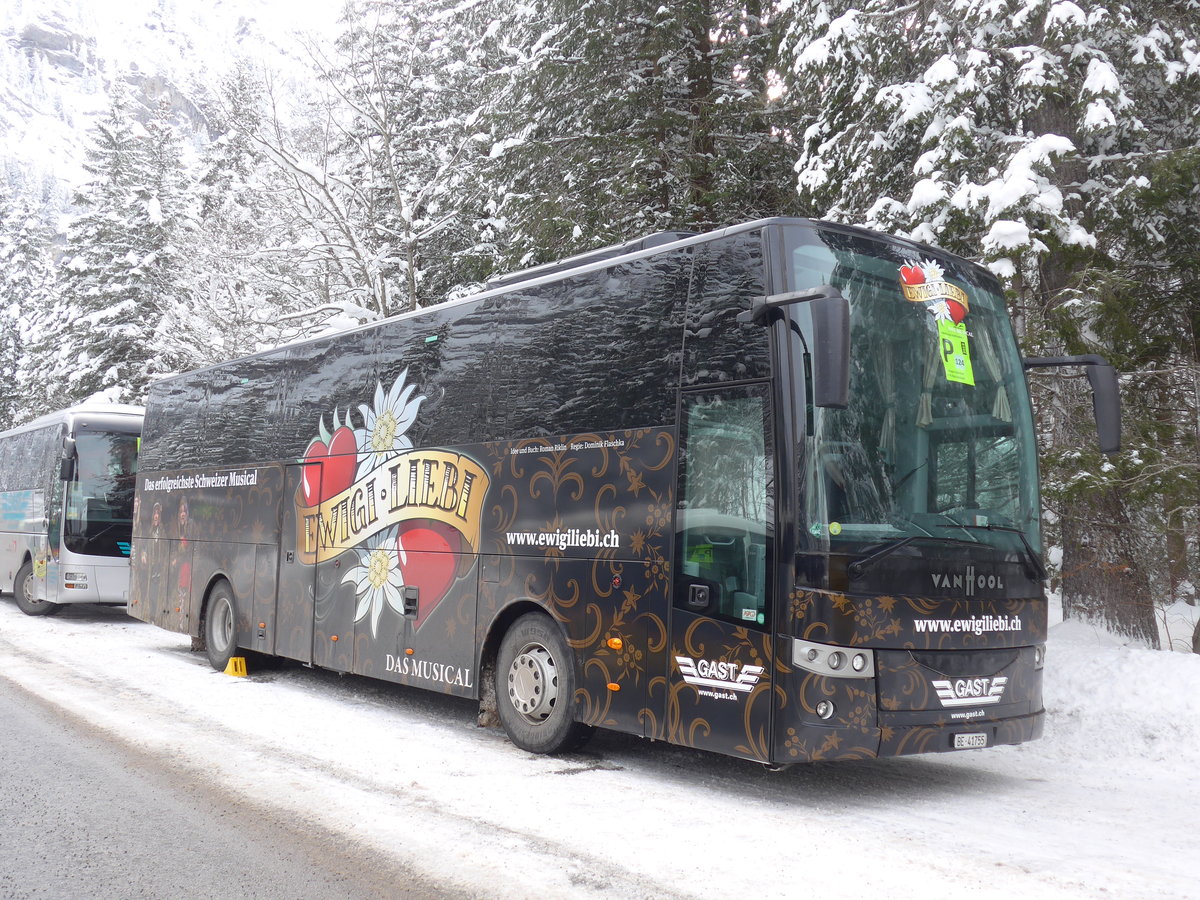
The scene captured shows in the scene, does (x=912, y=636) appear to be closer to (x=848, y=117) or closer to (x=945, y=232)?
(x=945, y=232)

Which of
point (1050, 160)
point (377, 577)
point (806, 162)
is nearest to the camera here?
point (377, 577)

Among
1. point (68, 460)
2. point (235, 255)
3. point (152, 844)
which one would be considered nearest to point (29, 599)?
point (68, 460)

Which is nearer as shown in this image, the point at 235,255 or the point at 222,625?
the point at 222,625

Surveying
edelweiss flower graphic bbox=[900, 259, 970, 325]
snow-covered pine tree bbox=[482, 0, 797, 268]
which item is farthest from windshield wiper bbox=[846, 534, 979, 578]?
snow-covered pine tree bbox=[482, 0, 797, 268]

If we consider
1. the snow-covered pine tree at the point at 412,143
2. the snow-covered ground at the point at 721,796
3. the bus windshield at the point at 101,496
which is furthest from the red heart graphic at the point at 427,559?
the snow-covered pine tree at the point at 412,143

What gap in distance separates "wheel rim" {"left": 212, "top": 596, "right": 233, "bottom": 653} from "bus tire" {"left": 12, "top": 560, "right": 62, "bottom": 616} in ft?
27.6

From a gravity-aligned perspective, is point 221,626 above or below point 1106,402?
below

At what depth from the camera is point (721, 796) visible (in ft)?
21.6

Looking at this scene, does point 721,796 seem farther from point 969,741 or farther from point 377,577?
point 377,577

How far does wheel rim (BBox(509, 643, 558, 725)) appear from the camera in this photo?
7.63m

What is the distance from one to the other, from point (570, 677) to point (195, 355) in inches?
1161

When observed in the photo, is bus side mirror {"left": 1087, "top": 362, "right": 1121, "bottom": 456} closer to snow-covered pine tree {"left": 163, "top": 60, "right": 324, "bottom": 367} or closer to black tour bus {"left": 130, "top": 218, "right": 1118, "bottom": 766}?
black tour bus {"left": 130, "top": 218, "right": 1118, "bottom": 766}

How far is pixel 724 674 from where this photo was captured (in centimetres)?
628

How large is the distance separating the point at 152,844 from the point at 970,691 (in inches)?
184
